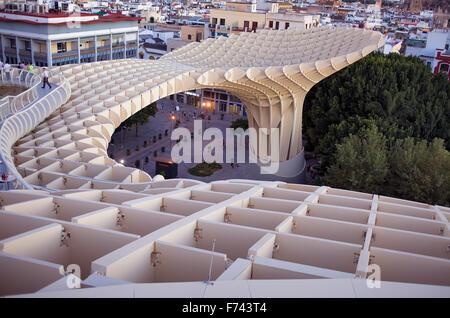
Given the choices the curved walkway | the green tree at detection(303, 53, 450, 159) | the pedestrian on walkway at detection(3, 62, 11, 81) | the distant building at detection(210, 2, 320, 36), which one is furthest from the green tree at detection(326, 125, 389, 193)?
the distant building at detection(210, 2, 320, 36)

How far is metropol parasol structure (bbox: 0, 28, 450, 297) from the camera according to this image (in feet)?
20.2

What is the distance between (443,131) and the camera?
96.5 ft

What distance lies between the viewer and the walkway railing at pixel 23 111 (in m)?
14.3

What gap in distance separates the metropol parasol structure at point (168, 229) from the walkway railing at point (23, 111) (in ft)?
0.26

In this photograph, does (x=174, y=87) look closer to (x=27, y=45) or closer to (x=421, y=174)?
(x=421, y=174)

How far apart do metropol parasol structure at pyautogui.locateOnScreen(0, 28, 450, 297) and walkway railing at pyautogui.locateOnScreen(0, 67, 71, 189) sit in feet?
0.26

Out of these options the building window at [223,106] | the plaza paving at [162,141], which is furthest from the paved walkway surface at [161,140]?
the building window at [223,106]

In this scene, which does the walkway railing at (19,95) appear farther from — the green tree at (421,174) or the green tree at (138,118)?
the green tree at (138,118)

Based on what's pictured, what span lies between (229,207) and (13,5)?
44745 millimetres

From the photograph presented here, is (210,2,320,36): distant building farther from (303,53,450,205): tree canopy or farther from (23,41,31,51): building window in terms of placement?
(23,41,31,51): building window
